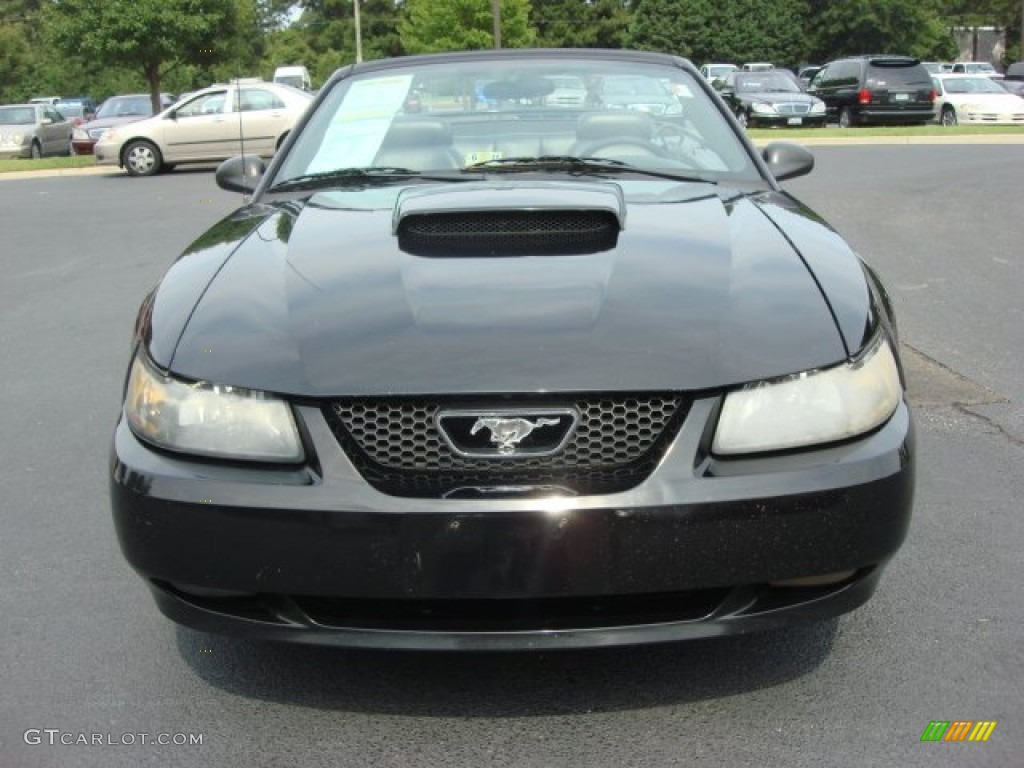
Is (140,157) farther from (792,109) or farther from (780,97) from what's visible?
(780,97)

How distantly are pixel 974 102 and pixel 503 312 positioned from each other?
3019cm

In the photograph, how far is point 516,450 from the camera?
8.25 feet

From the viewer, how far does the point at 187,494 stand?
2.57m

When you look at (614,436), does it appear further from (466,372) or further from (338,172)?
(338,172)

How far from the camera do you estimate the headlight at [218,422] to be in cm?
258

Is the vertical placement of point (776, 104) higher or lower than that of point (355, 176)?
lower

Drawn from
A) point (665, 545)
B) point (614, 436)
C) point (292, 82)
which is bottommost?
point (292, 82)

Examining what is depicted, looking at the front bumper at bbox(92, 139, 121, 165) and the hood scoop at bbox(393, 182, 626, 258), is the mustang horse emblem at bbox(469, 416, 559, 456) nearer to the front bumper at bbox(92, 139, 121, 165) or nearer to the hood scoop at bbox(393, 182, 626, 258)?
the hood scoop at bbox(393, 182, 626, 258)

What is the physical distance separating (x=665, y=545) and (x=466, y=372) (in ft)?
1.71

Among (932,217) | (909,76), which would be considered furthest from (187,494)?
(909,76)

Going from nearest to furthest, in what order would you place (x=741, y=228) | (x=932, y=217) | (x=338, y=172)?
(x=741, y=228), (x=338, y=172), (x=932, y=217)

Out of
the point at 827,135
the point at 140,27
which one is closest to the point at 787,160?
the point at 827,135

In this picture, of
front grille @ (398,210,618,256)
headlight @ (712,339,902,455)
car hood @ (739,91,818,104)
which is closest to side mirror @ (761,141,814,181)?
front grille @ (398,210,618,256)

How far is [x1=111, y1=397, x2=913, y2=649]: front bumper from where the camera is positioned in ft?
8.05
